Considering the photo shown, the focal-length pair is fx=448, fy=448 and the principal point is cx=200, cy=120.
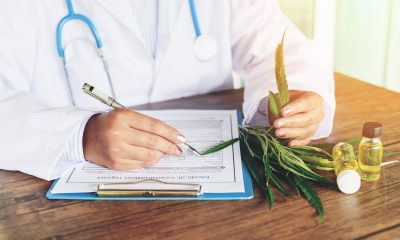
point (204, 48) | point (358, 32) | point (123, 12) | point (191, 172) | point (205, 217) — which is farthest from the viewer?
point (358, 32)

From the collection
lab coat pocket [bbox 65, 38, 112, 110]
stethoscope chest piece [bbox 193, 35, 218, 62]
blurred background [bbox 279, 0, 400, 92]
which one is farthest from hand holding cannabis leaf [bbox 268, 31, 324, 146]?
blurred background [bbox 279, 0, 400, 92]

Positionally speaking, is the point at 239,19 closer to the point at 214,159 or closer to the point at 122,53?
the point at 122,53

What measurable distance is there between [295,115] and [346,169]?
194 millimetres

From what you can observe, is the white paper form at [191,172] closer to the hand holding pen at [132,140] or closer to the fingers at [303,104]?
the hand holding pen at [132,140]

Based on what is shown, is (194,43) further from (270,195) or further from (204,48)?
(270,195)

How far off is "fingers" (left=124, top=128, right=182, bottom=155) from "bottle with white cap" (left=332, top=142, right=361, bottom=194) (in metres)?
0.32

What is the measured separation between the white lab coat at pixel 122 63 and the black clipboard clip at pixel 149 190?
17 cm

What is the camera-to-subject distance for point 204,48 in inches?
53.6

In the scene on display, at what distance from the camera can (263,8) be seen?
1438mm

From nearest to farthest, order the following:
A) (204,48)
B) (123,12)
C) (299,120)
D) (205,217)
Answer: (205,217)
(299,120)
(123,12)
(204,48)

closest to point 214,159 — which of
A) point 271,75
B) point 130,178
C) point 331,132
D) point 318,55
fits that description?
point 130,178

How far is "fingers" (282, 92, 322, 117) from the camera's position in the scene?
0.95 m

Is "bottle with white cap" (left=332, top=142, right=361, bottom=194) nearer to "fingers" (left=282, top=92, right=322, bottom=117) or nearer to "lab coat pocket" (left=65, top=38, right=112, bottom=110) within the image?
"fingers" (left=282, top=92, right=322, bottom=117)

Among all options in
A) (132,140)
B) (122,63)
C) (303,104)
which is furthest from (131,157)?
(122,63)
